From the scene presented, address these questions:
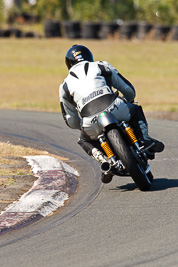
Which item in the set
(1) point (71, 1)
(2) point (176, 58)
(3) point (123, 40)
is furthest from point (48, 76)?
(1) point (71, 1)

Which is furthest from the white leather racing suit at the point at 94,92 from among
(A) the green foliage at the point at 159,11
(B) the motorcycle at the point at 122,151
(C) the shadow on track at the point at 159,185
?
(A) the green foliage at the point at 159,11

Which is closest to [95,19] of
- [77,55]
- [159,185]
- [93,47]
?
[93,47]

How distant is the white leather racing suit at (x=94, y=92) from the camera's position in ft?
22.4

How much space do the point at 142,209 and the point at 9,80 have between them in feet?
61.8

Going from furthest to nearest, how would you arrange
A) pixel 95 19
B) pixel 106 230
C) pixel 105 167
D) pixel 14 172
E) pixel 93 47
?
pixel 95 19 < pixel 93 47 < pixel 14 172 < pixel 105 167 < pixel 106 230

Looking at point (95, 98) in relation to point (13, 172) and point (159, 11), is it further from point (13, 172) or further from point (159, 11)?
point (159, 11)

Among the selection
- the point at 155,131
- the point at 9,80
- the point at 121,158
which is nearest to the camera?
the point at 121,158

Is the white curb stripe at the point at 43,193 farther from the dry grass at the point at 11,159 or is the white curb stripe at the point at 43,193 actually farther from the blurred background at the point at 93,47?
the blurred background at the point at 93,47

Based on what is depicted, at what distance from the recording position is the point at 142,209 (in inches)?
240

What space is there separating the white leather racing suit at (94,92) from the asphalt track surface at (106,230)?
839mm

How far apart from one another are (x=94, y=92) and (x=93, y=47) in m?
27.6

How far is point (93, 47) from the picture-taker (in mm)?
34094

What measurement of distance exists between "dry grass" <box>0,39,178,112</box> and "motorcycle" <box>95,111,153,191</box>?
8.35 m

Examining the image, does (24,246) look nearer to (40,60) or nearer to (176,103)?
(176,103)
